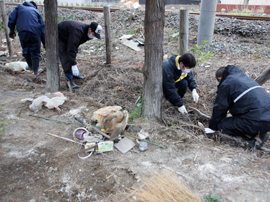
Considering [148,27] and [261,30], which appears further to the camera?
[261,30]

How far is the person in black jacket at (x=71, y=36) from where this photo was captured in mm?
3912

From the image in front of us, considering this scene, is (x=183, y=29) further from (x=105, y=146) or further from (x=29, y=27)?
(x=29, y=27)

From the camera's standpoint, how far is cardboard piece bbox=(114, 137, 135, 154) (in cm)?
246

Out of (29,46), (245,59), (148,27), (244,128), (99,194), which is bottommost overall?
(99,194)

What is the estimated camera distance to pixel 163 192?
173 cm

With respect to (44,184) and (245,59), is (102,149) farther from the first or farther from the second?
(245,59)

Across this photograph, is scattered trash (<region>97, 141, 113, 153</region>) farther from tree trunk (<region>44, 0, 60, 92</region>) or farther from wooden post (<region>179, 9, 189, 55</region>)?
wooden post (<region>179, 9, 189, 55</region>)

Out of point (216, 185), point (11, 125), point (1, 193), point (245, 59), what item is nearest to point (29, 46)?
point (11, 125)

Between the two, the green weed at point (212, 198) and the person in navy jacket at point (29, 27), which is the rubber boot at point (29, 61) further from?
the green weed at point (212, 198)

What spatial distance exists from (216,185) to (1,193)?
7.11 ft

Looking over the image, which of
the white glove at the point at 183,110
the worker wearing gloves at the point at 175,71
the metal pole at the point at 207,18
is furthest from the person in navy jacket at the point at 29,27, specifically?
the metal pole at the point at 207,18

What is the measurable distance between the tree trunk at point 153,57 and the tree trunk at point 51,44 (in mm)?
2018

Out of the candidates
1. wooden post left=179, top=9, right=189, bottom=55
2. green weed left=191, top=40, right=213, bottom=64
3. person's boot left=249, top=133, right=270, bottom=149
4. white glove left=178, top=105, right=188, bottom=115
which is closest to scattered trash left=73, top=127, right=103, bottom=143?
white glove left=178, top=105, right=188, bottom=115

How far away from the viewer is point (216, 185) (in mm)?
1936
